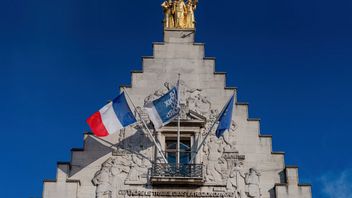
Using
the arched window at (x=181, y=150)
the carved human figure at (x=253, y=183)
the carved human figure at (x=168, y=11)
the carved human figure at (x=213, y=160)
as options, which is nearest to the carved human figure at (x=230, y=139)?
the carved human figure at (x=213, y=160)

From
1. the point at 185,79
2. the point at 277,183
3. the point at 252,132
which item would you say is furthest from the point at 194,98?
the point at 277,183

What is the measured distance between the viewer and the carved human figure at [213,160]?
25495 mm

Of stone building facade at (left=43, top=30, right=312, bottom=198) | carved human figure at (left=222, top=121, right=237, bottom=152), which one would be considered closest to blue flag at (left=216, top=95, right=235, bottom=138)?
carved human figure at (left=222, top=121, right=237, bottom=152)

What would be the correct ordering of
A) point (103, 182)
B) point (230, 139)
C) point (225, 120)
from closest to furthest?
1. point (103, 182)
2. point (225, 120)
3. point (230, 139)

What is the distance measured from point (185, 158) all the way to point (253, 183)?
9.15ft

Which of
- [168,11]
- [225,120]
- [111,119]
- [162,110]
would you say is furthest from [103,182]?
[168,11]

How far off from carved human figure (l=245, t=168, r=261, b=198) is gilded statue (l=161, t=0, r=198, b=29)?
7.36 metres

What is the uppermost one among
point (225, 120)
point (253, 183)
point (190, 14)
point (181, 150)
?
point (190, 14)

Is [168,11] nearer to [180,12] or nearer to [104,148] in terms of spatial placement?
[180,12]

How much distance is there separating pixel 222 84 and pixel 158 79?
2628 millimetres

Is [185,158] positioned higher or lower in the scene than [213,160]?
higher

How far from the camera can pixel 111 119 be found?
25.8 meters

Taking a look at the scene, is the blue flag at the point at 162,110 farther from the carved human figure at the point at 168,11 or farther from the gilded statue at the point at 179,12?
the carved human figure at the point at 168,11

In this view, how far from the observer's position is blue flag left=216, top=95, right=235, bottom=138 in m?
25.4
